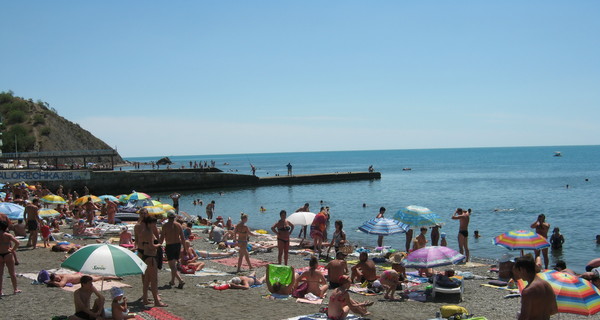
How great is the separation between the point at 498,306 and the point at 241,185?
47.0m

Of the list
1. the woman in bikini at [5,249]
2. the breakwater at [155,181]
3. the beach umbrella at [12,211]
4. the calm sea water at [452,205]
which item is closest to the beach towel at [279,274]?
the woman in bikini at [5,249]

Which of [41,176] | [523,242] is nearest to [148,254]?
[523,242]

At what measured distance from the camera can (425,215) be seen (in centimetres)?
1573

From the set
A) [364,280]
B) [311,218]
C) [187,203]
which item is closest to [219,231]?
[311,218]

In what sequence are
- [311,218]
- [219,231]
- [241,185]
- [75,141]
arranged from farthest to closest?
[75,141]
[241,185]
[219,231]
[311,218]

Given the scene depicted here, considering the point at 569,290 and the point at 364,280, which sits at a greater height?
the point at 569,290

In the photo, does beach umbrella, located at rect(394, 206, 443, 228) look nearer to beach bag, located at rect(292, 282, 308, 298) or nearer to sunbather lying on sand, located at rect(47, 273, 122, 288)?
beach bag, located at rect(292, 282, 308, 298)

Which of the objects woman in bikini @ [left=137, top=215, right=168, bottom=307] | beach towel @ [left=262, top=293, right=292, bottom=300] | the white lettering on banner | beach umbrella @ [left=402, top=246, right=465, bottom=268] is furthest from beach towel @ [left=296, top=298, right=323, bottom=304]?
the white lettering on banner

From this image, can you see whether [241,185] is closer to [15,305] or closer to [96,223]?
[96,223]

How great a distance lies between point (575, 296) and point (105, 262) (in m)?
6.85

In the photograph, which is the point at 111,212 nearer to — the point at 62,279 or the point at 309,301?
the point at 62,279

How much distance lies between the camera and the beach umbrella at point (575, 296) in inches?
291

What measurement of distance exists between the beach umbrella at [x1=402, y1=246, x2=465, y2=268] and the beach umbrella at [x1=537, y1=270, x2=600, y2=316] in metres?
3.39

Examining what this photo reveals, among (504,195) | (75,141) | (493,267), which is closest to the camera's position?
(493,267)
